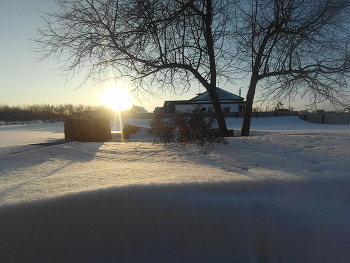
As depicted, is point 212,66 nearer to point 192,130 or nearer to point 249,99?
point 249,99

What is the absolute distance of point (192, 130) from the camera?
511cm

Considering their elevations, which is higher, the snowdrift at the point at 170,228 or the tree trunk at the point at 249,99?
the tree trunk at the point at 249,99

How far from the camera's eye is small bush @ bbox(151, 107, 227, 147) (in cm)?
485

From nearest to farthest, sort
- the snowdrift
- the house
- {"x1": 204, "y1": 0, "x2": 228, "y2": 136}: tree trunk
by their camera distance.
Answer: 1. the snowdrift
2. {"x1": 204, "y1": 0, "x2": 228, "y2": 136}: tree trunk
3. the house

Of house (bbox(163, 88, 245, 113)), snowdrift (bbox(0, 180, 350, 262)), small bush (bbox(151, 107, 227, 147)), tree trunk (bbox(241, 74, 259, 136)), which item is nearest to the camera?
snowdrift (bbox(0, 180, 350, 262))

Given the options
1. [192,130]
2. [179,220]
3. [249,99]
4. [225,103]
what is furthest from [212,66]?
[225,103]

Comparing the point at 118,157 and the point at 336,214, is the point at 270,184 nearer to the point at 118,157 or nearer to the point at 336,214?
the point at 336,214

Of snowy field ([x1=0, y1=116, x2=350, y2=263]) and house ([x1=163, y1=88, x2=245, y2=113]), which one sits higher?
house ([x1=163, y1=88, x2=245, y2=113])

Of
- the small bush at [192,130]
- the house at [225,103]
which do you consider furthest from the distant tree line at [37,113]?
the small bush at [192,130]

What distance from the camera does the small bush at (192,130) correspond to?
485 cm

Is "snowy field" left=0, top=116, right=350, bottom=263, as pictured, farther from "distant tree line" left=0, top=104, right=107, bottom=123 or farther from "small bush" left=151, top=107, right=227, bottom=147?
"distant tree line" left=0, top=104, right=107, bottom=123

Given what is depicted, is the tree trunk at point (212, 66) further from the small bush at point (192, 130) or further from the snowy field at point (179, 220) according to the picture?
the snowy field at point (179, 220)

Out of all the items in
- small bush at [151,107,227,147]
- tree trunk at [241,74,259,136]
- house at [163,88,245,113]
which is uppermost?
house at [163,88,245,113]

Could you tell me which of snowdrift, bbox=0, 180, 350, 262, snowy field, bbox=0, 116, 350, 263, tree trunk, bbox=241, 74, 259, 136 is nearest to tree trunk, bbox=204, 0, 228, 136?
tree trunk, bbox=241, 74, 259, 136
